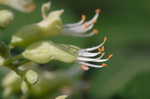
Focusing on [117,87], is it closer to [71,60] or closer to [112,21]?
[71,60]

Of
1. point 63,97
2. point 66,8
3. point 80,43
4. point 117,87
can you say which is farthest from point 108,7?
point 63,97

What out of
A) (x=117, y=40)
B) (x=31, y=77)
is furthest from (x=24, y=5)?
(x=117, y=40)

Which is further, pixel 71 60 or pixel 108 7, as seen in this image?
pixel 108 7

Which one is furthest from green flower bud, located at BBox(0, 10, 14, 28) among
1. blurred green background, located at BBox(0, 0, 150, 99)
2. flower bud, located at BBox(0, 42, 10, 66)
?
blurred green background, located at BBox(0, 0, 150, 99)

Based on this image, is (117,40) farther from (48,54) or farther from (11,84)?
(48,54)

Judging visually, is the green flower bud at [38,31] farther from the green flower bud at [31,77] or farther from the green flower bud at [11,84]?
the green flower bud at [11,84]
